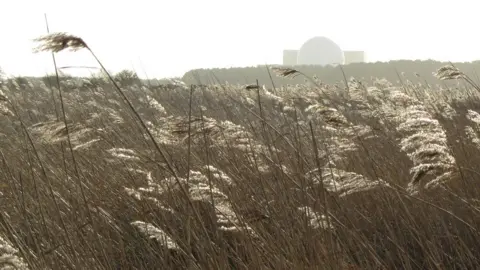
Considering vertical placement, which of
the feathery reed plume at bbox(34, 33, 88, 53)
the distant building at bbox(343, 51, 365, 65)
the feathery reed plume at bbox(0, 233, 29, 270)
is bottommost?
the distant building at bbox(343, 51, 365, 65)

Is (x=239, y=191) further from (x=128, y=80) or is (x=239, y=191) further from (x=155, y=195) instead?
(x=128, y=80)

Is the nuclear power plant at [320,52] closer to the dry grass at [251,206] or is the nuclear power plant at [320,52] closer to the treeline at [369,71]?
the treeline at [369,71]

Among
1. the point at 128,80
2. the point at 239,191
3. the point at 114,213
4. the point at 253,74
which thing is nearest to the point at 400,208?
the point at 239,191

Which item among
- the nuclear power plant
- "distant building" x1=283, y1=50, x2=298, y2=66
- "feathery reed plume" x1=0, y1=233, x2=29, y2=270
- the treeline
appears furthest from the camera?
"distant building" x1=283, y1=50, x2=298, y2=66

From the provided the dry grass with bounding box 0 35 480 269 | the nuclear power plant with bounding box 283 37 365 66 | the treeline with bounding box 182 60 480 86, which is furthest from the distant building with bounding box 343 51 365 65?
the dry grass with bounding box 0 35 480 269

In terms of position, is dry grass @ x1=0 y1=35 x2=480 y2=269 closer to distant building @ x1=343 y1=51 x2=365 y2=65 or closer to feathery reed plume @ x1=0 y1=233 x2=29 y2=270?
feathery reed plume @ x1=0 y1=233 x2=29 y2=270

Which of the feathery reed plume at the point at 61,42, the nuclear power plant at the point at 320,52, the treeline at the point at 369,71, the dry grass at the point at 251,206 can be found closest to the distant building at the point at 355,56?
the nuclear power plant at the point at 320,52
